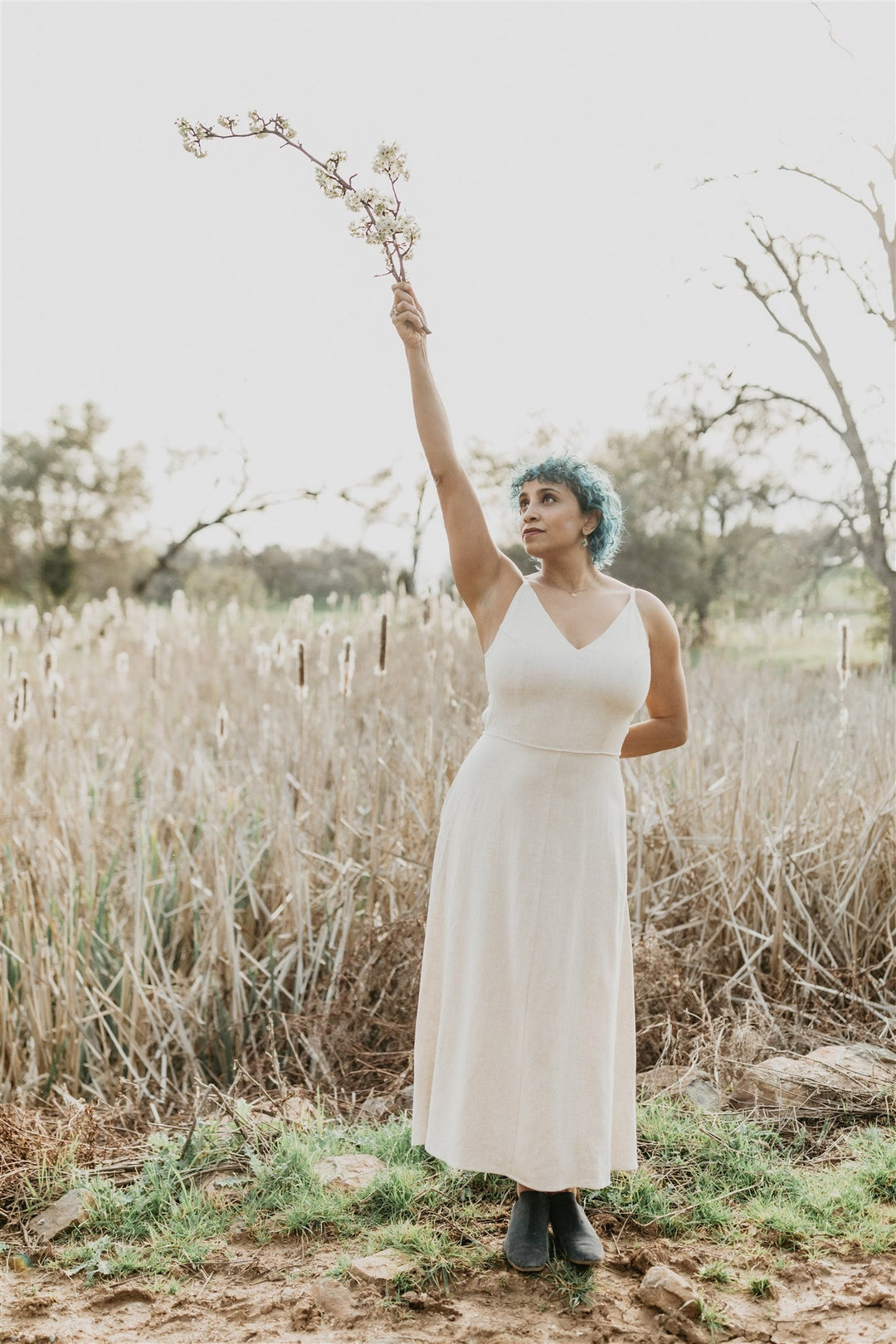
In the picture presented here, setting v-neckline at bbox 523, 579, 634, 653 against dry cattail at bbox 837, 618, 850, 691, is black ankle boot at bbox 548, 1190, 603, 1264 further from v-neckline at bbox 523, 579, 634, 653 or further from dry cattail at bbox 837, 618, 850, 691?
dry cattail at bbox 837, 618, 850, 691

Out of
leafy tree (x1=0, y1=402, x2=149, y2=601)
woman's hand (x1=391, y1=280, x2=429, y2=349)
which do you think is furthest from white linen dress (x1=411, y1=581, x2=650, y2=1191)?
leafy tree (x1=0, y1=402, x2=149, y2=601)

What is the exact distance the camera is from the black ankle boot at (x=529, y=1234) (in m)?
2.40

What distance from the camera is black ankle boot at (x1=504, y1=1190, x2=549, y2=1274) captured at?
2404 mm

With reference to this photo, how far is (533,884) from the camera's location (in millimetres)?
2383

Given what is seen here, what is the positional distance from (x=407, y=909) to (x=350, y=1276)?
5.88 feet

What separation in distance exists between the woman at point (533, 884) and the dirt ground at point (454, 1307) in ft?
0.44

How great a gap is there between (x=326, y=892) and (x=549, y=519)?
2.11 meters

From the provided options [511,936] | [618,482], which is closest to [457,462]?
[511,936]

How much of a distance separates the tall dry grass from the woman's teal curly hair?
163 centimetres

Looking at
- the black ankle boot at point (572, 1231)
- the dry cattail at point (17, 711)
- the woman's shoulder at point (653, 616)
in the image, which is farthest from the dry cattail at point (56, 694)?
the black ankle boot at point (572, 1231)

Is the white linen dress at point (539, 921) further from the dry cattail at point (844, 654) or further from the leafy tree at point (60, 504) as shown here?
the leafy tree at point (60, 504)

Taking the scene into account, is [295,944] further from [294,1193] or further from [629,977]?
[629,977]

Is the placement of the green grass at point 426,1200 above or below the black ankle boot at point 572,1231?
below

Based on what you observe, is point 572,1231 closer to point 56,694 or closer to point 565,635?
point 565,635
